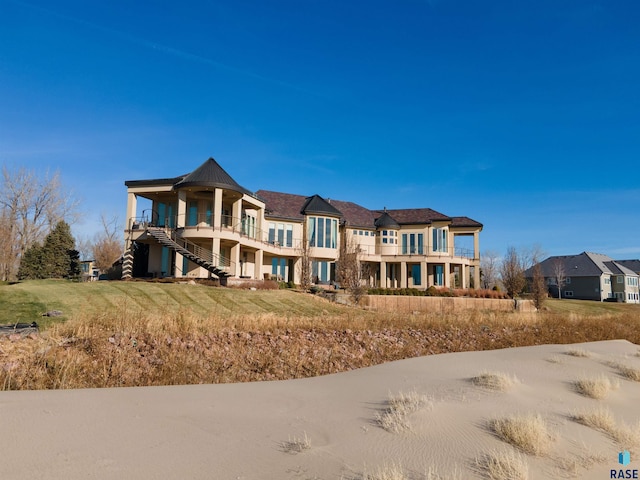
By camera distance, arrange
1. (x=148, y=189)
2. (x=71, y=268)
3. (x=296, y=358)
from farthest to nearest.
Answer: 1. (x=71, y=268)
2. (x=148, y=189)
3. (x=296, y=358)

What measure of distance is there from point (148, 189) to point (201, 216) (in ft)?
12.8

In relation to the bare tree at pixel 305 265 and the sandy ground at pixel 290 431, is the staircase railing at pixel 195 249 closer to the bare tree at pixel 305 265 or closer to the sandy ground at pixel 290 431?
the bare tree at pixel 305 265

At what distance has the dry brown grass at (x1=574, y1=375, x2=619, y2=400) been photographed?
23.0ft

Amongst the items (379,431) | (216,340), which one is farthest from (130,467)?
(216,340)

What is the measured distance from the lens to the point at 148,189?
29062 millimetres

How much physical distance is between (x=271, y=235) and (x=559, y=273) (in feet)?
146

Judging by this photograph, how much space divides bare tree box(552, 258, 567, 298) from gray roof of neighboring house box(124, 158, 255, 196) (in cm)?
4900

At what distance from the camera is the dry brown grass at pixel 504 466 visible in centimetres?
392

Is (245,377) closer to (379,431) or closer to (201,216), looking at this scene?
(379,431)

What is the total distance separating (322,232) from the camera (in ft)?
121

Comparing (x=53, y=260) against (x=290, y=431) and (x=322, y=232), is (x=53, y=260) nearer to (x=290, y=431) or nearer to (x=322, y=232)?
(x=322, y=232)

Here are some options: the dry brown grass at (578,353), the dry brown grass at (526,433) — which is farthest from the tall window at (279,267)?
the dry brown grass at (526,433)

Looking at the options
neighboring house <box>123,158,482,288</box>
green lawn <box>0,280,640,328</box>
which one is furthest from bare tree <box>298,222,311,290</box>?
green lawn <box>0,280,640,328</box>

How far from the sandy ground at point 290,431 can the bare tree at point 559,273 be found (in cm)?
5799
